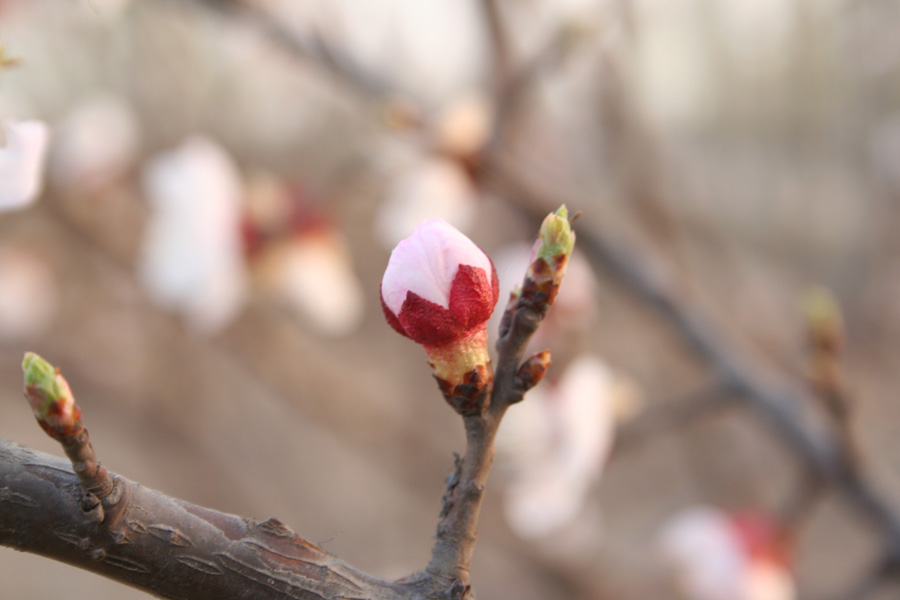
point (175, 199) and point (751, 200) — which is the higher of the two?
point (751, 200)

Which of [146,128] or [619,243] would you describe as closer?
[619,243]

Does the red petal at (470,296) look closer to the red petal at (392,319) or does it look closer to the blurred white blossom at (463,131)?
the red petal at (392,319)

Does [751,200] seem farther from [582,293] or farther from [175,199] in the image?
[175,199]

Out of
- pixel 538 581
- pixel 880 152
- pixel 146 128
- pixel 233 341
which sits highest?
pixel 880 152

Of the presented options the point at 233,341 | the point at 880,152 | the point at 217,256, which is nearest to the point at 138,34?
the point at 233,341

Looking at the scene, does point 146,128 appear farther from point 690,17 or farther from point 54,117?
point 690,17

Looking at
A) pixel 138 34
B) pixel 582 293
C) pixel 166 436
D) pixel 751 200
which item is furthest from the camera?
pixel 751 200

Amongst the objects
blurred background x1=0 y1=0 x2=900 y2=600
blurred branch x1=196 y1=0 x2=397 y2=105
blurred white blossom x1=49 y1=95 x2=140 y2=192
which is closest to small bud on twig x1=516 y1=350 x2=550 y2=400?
blurred background x1=0 y1=0 x2=900 y2=600

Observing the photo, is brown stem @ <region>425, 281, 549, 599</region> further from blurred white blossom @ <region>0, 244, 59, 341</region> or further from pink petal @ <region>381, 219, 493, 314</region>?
blurred white blossom @ <region>0, 244, 59, 341</region>

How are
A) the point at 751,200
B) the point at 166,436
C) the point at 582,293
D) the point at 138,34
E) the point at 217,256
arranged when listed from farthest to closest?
1. the point at 751,200
2. the point at 166,436
3. the point at 138,34
4. the point at 217,256
5. the point at 582,293
